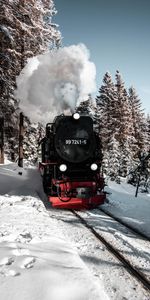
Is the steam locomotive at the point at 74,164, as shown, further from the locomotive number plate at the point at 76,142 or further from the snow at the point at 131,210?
the snow at the point at 131,210

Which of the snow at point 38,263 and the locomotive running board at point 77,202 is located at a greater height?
the locomotive running board at point 77,202

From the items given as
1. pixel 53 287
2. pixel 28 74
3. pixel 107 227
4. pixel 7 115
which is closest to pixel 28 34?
pixel 7 115

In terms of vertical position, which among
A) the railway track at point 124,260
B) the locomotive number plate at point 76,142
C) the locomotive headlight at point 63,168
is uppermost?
the locomotive number plate at point 76,142

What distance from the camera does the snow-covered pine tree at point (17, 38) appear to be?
57.4ft

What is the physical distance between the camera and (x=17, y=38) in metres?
21.3

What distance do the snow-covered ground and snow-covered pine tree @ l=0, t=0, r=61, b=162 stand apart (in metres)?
11.2

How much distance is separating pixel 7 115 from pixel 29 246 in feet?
57.4

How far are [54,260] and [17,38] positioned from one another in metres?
19.0

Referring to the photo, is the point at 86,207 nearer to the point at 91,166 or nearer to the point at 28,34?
the point at 91,166

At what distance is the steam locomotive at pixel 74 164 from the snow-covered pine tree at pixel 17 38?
8.49 m

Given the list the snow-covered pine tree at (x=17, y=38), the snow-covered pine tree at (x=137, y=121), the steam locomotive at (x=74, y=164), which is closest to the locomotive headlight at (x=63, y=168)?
the steam locomotive at (x=74, y=164)

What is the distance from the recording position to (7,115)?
22.4 m

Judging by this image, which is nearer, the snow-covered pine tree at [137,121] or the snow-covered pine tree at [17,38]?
the snow-covered pine tree at [17,38]

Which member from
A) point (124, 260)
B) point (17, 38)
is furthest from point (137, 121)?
point (124, 260)
